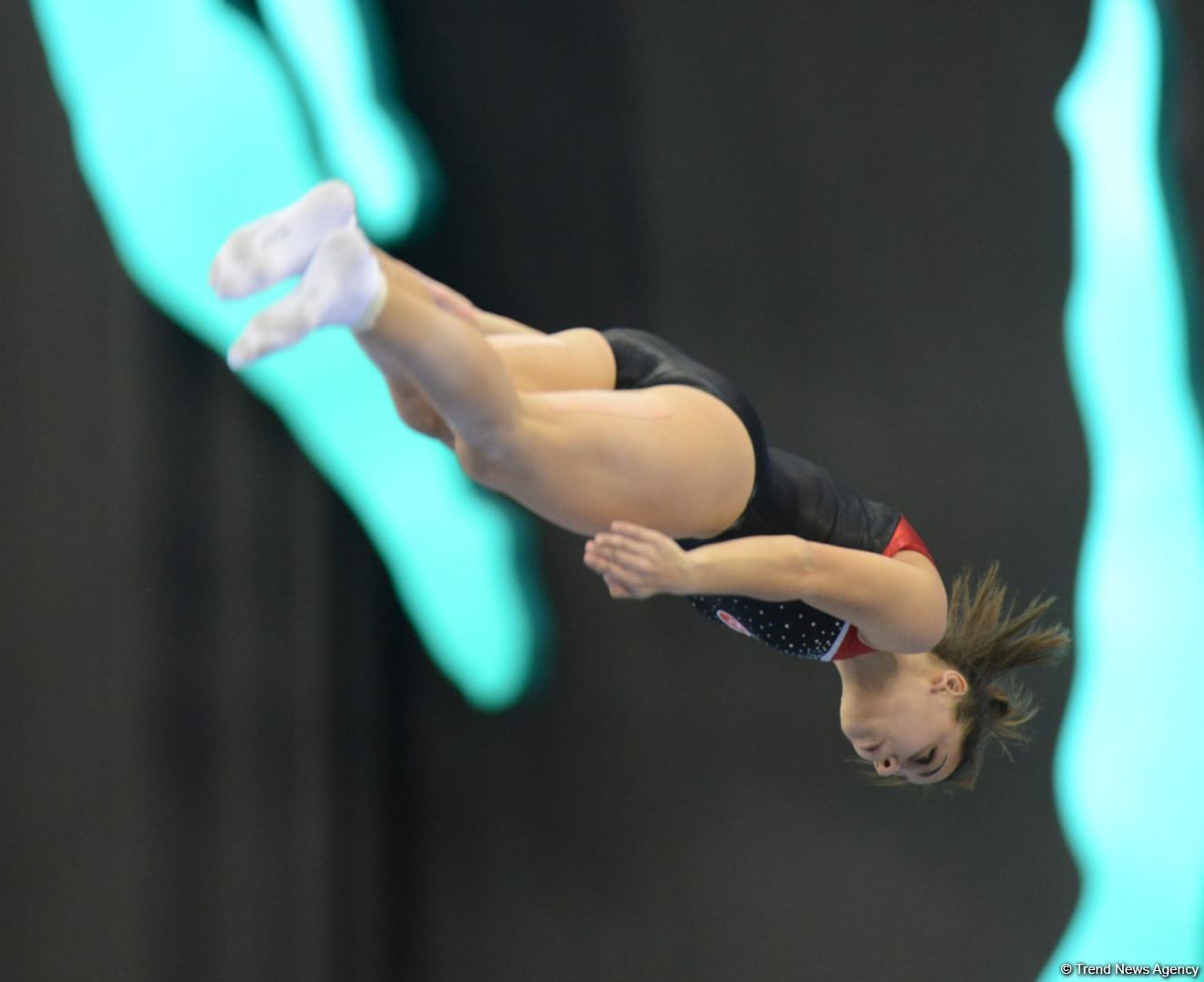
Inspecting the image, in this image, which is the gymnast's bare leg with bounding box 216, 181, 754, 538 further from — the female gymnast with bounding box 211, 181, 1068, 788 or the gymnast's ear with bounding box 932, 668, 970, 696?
the gymnast's ear with bounding box 932, 668, 970, 696

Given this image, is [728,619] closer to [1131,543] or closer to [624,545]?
[624,545]

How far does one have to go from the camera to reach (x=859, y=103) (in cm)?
382

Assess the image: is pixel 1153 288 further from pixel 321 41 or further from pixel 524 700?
pixel 321 41

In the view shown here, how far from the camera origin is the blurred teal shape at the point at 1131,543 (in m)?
3.50

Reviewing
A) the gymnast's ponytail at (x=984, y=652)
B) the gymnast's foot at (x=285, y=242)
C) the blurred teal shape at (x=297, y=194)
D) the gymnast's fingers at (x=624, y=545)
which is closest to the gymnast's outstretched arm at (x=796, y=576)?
the gymnast's fingers at (x=624, y=545)

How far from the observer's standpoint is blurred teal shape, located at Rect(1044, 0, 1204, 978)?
11.5ft

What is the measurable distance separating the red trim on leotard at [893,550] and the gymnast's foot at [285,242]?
3.50 feet

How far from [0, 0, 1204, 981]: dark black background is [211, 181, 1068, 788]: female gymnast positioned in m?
1.06

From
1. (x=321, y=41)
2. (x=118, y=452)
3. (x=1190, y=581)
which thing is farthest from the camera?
(x=321, y=41)

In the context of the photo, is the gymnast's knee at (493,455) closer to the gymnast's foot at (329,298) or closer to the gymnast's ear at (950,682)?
the gymnast's foot at (329,298)

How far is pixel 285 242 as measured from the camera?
184 centimetres

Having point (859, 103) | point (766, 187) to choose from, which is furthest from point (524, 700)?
point (859, 103)

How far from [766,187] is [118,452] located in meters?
1.80

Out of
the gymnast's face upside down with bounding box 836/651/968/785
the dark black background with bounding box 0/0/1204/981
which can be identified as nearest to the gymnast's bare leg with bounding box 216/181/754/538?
the gymnast's face upside down with bounding box 836/651/968/785
